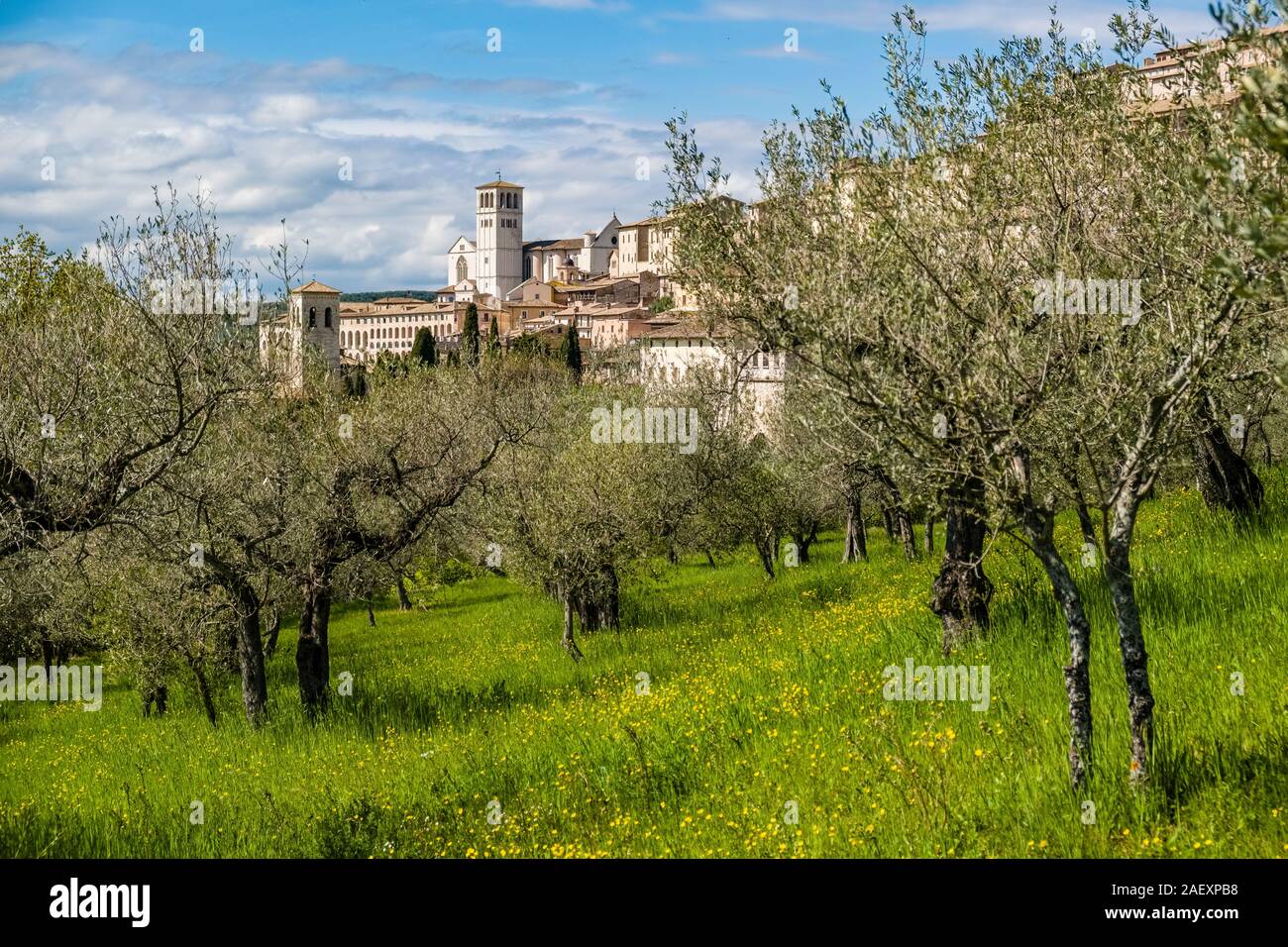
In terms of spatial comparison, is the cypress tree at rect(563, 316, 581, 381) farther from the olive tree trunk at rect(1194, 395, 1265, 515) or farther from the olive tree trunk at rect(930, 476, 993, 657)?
the olive tree trunk at rect(930, 476, 993, 657)

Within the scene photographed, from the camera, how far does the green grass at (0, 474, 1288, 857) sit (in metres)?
8.30

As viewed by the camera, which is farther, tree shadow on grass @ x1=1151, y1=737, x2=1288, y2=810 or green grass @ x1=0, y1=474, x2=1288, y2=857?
green grass @ x1=0, y1=474, x2=1288, y2=857

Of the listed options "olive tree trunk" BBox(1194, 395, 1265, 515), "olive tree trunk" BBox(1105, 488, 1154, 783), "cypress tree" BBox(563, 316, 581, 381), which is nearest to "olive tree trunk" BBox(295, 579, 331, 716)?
"olive tree trunk" BBox(1194, 395, 1265, 515)

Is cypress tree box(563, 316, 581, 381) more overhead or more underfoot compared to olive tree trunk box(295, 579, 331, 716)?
more overhead

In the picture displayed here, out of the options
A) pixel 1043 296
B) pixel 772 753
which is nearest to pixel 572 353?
pixel 772 753

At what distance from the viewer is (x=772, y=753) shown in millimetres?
11398

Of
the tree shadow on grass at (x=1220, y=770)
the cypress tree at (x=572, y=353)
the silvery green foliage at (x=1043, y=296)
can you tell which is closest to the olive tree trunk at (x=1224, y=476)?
the silvery green foliage at (x=1043, y=296)

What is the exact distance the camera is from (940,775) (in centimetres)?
927

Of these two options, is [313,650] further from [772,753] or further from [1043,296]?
[1043,296]

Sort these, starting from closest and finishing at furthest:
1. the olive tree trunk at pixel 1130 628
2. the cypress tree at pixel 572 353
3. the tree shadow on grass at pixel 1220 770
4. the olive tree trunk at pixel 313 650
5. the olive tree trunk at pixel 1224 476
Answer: the olive tree trunk at pixel 1130 628, the tree shadow on grass at pixel 1220 770, the olive tree trunk at pixel 1224 476, the olive tree trunk at pixel 313 650, the cypress tree at pixel 572 353

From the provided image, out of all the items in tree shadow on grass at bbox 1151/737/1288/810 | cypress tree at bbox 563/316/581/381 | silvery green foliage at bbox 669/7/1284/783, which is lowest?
tree shadow on grass at bbox 1151/737/1288/810

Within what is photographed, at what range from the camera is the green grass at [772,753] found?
8297mm

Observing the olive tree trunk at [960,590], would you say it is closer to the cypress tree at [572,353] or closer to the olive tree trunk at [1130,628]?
the olive tree trunk at [1130,628]

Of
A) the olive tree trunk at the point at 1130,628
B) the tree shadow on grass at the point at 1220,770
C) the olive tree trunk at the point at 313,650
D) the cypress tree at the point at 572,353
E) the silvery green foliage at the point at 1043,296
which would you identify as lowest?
the olive tree trunk at the point at 313,650
